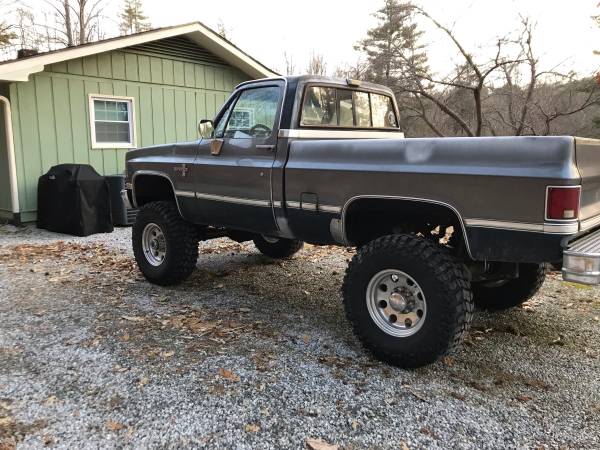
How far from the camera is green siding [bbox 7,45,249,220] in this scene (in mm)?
9039

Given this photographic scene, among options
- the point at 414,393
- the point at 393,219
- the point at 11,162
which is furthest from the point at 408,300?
the point at 11,162

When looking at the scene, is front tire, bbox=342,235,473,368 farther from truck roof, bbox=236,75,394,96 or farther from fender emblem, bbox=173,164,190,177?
fender emblem, bbox=173,164,190,177

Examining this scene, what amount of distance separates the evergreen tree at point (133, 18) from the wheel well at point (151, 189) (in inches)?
1313

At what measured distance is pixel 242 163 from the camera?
4.48 meters

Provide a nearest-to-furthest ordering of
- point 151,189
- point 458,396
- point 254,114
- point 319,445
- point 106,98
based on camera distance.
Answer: point 319,445, point 458,396, point 254,114, point 151,189, point 106,98

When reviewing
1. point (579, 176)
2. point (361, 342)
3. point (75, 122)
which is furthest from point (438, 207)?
point (75, 122)

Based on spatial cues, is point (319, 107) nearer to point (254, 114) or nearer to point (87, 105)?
point (254, 114)

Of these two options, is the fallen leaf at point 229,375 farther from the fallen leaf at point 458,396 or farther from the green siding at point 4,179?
the green siding at point 4,179

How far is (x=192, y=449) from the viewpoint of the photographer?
8.62 feet

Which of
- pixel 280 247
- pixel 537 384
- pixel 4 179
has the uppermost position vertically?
pixel 4 179

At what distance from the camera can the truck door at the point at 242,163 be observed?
14.2ft

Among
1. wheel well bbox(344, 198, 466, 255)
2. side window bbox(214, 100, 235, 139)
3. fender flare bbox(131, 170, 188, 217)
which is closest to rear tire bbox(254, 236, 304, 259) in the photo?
fender flare bbox(131, 170, 188, 217)

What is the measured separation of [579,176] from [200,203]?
3.29 meters

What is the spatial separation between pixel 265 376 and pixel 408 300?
107cm
